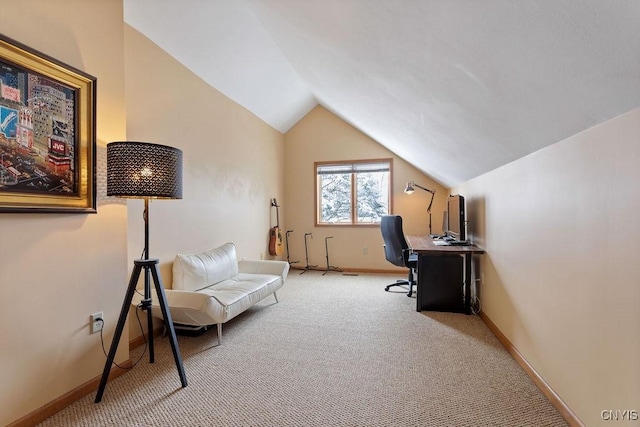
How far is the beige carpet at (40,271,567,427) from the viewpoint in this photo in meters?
1.58

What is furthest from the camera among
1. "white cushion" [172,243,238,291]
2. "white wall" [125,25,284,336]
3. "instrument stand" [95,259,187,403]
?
"white cushion" [172,243,238,291]

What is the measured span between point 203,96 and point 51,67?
1833 millimetres

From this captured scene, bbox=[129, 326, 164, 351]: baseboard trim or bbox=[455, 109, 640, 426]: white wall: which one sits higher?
bbox=[455, 109, 640, 426]: white wall

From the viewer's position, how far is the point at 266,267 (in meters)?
3.61

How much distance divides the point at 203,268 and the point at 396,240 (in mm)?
2278

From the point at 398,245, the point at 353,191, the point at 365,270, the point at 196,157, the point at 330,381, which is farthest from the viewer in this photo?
the point at 353,191

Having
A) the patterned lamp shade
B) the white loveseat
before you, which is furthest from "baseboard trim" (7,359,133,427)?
the patterned lamp shade

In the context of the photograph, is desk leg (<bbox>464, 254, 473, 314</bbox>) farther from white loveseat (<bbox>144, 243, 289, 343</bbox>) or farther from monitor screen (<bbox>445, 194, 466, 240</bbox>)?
white loveseat (<bbox>144, 243, 289, 343</bbox>)

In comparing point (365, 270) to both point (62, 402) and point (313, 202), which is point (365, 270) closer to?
point (313, 202)

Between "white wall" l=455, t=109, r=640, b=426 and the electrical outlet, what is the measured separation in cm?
260

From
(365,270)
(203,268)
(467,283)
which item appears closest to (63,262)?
(203,268)

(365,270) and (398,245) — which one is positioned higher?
(398,245)

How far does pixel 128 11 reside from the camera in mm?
2361

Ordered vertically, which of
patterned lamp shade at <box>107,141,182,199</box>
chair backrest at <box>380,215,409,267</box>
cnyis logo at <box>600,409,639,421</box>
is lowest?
cnyis logo at <box>600,409,639,421</box>
